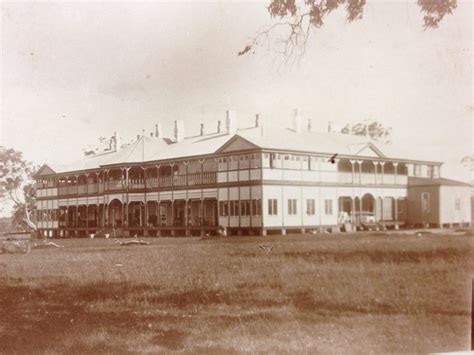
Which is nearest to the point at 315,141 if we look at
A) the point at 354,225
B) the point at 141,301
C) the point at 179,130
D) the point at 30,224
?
the point at 354,225

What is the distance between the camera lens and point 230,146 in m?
4.60

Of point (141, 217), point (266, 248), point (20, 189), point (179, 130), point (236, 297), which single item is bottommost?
point (236, 297)

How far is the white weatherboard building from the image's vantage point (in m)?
4.55

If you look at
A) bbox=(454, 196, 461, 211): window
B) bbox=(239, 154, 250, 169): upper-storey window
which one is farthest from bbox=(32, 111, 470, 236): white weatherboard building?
bbox=(454, 196, 461, 211): window

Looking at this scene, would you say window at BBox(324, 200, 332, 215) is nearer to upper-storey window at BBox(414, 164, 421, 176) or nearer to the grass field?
the grass field

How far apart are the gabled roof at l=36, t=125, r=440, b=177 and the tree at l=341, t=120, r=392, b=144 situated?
13 cm

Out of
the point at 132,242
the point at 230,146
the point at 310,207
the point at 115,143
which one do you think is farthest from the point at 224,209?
the point at 115,143

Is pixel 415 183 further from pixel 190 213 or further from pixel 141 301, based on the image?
pixel 141 301

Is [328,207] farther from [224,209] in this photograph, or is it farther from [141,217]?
[141,217]

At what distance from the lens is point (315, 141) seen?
4.70 meters

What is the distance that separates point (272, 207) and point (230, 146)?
0.64 meters

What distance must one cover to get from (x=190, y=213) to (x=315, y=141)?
4.19ft

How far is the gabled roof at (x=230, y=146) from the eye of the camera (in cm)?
455

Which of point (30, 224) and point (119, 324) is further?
point (30, 224)
